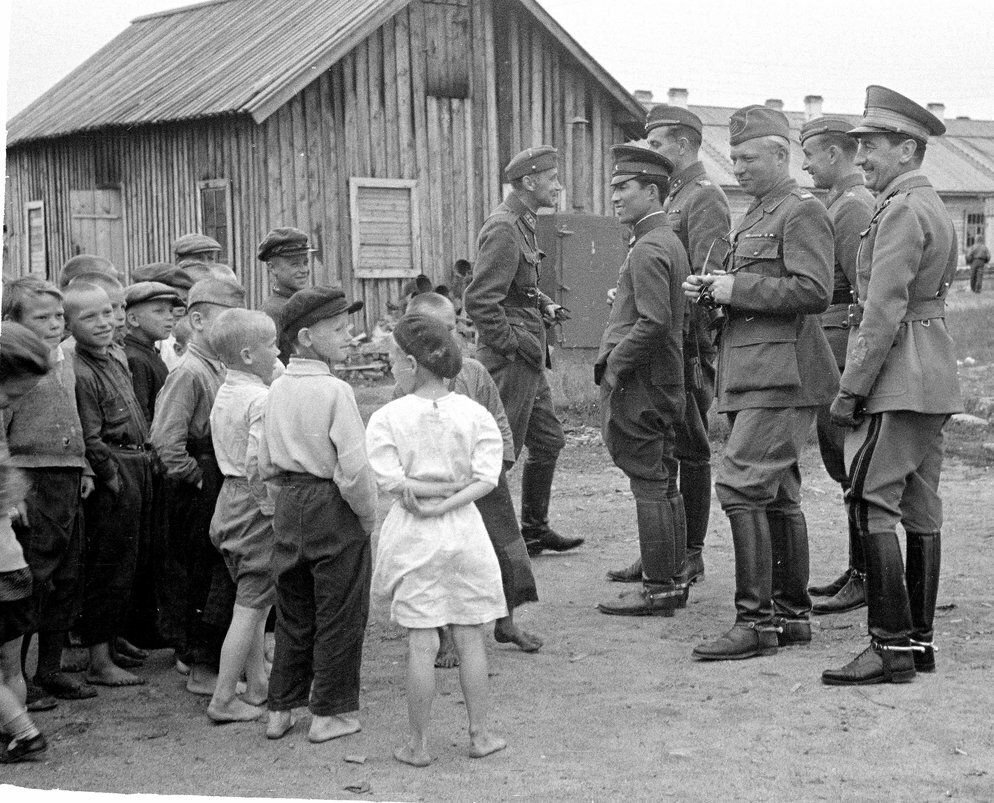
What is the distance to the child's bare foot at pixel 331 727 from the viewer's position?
4129mm

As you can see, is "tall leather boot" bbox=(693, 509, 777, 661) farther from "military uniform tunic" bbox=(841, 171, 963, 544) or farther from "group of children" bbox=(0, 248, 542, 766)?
"group of children" bbox=(0, 248, 542, 766)

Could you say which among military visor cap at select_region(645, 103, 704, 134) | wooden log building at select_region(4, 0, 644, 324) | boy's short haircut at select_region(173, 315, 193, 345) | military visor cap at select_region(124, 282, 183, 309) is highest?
wooden log building at select_region(4, 0, 644, 324)

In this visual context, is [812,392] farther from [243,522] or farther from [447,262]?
[447,262]

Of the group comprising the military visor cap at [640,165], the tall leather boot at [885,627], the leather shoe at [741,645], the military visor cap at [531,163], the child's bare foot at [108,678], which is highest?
the military visor cap at [531,163]

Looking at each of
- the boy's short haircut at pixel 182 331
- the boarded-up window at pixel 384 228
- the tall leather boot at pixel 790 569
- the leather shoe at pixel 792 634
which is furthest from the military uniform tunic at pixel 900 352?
the boarded-up window at pixel 384 228

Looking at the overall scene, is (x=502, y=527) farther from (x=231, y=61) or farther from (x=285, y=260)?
(x=231, y=61)

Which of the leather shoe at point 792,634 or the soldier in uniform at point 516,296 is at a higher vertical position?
the soldier in uniform at point 516,296

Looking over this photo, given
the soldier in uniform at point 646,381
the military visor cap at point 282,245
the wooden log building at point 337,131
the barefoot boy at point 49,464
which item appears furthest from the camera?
the wooden log building at point 337,131

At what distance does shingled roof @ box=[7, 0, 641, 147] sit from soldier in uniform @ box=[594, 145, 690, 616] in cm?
766

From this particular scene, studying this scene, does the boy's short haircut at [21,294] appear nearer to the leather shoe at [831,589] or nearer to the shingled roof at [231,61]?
the leather shoe at [831,589]

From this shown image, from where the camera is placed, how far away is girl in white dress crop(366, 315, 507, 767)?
393 centimetres

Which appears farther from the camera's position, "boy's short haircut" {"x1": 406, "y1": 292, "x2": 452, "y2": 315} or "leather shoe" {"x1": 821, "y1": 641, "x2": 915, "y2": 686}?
"boy's short haircut" {"x1": 406, "y1": 292, "x2": 452, "y2": 315}

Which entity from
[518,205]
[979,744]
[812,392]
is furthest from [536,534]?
[979,744]

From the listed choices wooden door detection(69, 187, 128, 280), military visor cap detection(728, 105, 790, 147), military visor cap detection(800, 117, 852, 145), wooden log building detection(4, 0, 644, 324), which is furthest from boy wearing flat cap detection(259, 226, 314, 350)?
wooden door detection(69, 187, 128, 280)
